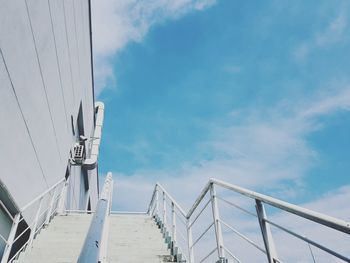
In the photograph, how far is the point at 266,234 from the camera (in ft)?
5.64

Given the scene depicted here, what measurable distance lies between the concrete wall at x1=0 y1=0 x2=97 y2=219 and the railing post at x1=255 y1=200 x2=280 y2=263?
2727 mm

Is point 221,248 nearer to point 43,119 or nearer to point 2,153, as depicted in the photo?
point 2,153

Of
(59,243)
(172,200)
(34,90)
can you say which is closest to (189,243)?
(172,200)

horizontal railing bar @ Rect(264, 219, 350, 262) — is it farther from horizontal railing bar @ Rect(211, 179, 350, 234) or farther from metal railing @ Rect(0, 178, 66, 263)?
metal railing @ Rect(0, 178, 66, 263)

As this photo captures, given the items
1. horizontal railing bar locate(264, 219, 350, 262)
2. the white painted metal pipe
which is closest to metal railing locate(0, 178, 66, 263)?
horizontal railing bar locate(264, 219, 350, 262)

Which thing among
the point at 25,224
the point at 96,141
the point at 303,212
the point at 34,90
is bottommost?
the point at 303,212

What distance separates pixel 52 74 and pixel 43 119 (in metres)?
0.90

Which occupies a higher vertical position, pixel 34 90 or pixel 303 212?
pixel 34 90

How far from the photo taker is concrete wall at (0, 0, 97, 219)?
117 inches

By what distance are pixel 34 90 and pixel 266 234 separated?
12.0ft

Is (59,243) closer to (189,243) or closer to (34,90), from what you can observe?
(189,243)

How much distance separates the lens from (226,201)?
258cm

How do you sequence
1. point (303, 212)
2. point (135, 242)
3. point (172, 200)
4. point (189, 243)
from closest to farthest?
point (303, 212) → point (189, 243) → point (135, 242) → point (172, 200)

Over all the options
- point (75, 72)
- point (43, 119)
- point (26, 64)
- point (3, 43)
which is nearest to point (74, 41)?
point (75, 72)
